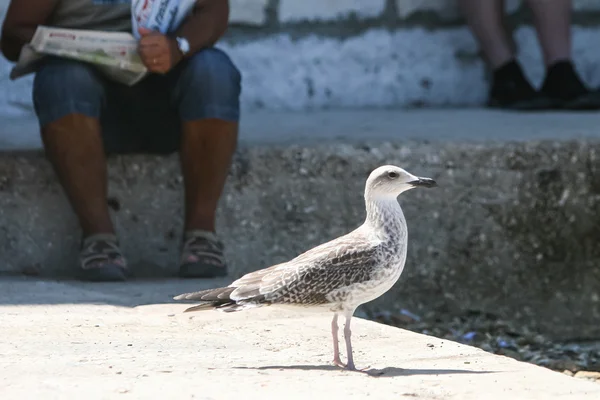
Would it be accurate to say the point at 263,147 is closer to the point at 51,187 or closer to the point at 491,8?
the point at 51,187

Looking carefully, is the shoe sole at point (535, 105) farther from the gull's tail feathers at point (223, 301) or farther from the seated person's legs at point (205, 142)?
the gull's tail feathers at point (223, 301)

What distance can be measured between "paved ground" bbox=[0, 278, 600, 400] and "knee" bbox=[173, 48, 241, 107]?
65 cm

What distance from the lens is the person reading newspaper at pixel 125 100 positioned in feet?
15.4

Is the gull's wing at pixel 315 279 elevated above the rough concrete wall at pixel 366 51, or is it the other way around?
the rough concrete wall at pixel 366 51

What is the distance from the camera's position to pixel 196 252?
4781 millimetres

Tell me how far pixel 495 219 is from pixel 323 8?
1589 millimetres

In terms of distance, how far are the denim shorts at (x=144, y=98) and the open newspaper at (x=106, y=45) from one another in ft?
0.17

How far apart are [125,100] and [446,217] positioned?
1.26m

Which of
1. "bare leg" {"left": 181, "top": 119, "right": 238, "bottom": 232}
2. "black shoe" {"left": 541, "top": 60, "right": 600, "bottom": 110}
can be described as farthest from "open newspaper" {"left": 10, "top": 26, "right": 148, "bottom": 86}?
"black shoe" {"left": 541, "top": 60, "right": 600, "bottom": 110}

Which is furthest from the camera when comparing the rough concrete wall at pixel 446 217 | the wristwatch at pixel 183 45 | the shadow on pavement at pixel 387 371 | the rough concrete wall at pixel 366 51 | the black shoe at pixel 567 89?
the rough concrete wall at pixel 366 51

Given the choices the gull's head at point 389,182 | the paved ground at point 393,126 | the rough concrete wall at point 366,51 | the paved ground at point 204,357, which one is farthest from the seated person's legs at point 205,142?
the rough concrete wall at point 366,51

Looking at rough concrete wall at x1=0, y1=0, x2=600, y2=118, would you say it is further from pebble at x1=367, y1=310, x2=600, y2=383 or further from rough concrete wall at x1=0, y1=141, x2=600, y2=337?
pebble at x1=367, y1=310, x2=600, y2=383

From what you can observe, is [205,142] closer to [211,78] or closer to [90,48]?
[211,78]

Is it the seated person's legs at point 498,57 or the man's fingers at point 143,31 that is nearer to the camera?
the man's fingers at point 143,31
